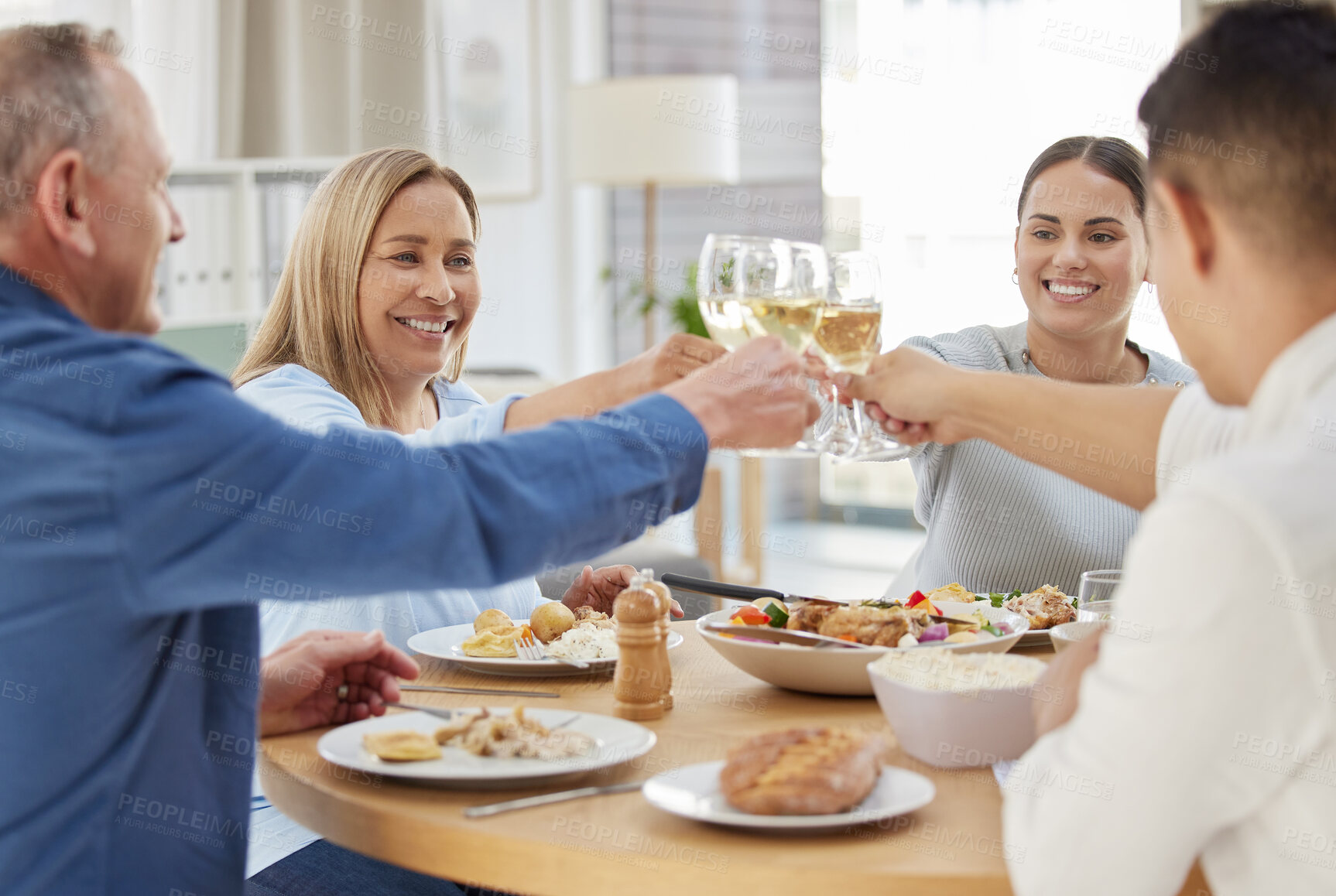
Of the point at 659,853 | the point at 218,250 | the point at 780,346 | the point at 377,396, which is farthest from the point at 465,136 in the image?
the point at 659,853

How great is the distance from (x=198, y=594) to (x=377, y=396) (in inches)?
43.2

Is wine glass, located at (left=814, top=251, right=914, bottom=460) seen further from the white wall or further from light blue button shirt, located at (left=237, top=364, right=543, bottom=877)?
the white wall

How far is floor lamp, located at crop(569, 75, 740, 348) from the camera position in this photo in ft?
15.6

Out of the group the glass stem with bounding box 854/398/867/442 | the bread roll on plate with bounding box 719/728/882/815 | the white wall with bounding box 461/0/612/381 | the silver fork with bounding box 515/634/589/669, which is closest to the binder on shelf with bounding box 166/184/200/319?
the white wall with bounding box 461/0/612/381

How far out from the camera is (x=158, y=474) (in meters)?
0.96

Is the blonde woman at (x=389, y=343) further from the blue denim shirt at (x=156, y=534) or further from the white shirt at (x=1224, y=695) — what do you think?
the white shirt at (x=1224, y=695)

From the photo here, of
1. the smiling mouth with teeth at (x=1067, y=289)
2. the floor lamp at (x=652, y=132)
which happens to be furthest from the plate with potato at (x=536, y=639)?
the floor lamp at (x=652, y=132)

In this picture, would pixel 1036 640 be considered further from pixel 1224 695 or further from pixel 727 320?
pixel 1224 695

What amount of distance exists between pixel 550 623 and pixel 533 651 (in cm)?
7

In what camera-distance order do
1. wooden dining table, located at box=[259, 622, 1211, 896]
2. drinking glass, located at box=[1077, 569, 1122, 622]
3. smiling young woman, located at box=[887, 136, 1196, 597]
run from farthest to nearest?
smiling young woman, located at box=[887, 136, 1196, 597] → drinking glass, located at box=[1077, 569, 1122, 622] → wooden dining table, located at box=[259, 622, 1211, 896]

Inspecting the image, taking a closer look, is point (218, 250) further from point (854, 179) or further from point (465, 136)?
point (854, 179)

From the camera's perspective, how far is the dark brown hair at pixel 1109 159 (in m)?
2.28

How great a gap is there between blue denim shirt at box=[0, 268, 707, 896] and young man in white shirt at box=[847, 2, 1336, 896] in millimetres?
445

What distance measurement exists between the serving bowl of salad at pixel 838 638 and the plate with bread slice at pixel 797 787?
0.27 m
